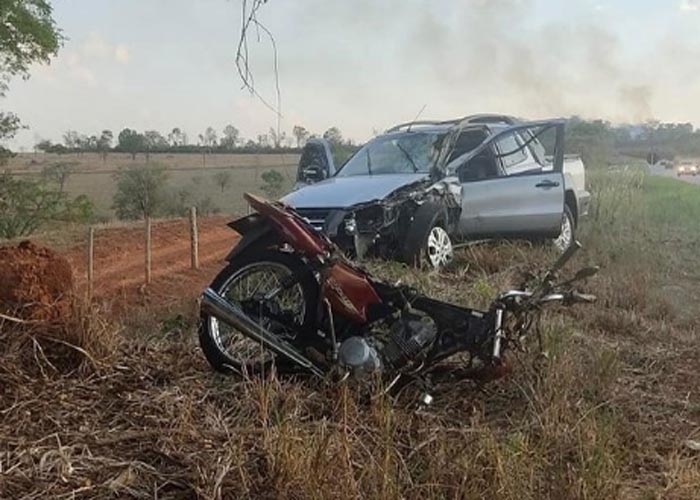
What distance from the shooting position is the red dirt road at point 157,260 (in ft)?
47.0

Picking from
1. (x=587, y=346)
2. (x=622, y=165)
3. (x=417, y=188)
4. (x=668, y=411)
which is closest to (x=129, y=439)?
(x=668, y=411)

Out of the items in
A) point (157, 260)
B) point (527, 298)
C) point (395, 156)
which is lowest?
point (157, 260)

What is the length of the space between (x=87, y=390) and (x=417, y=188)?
559 cm

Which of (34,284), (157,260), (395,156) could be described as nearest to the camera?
(34,284)

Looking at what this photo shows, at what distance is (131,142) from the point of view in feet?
122

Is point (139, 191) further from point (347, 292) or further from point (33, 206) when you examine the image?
point (347, 292)

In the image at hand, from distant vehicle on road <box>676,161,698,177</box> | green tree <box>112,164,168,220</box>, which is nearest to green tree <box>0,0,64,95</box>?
green tree <box>112,164,168,220</box>

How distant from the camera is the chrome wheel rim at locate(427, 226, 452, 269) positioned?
28.8 feet

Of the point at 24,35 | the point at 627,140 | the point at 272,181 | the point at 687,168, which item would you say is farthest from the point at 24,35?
the point at 687,168

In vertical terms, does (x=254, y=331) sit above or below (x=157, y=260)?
above

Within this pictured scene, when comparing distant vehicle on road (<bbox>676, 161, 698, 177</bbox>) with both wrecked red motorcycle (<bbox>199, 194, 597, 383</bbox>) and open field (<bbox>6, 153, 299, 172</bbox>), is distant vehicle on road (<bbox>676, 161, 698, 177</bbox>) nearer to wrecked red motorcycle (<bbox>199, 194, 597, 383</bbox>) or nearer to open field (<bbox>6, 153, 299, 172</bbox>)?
open field (<bbox>6, 153, 299, 172</bbox>)

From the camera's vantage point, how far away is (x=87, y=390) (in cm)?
397

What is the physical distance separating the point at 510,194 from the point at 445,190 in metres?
1.32

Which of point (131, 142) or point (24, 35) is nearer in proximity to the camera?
point (24, 35)
